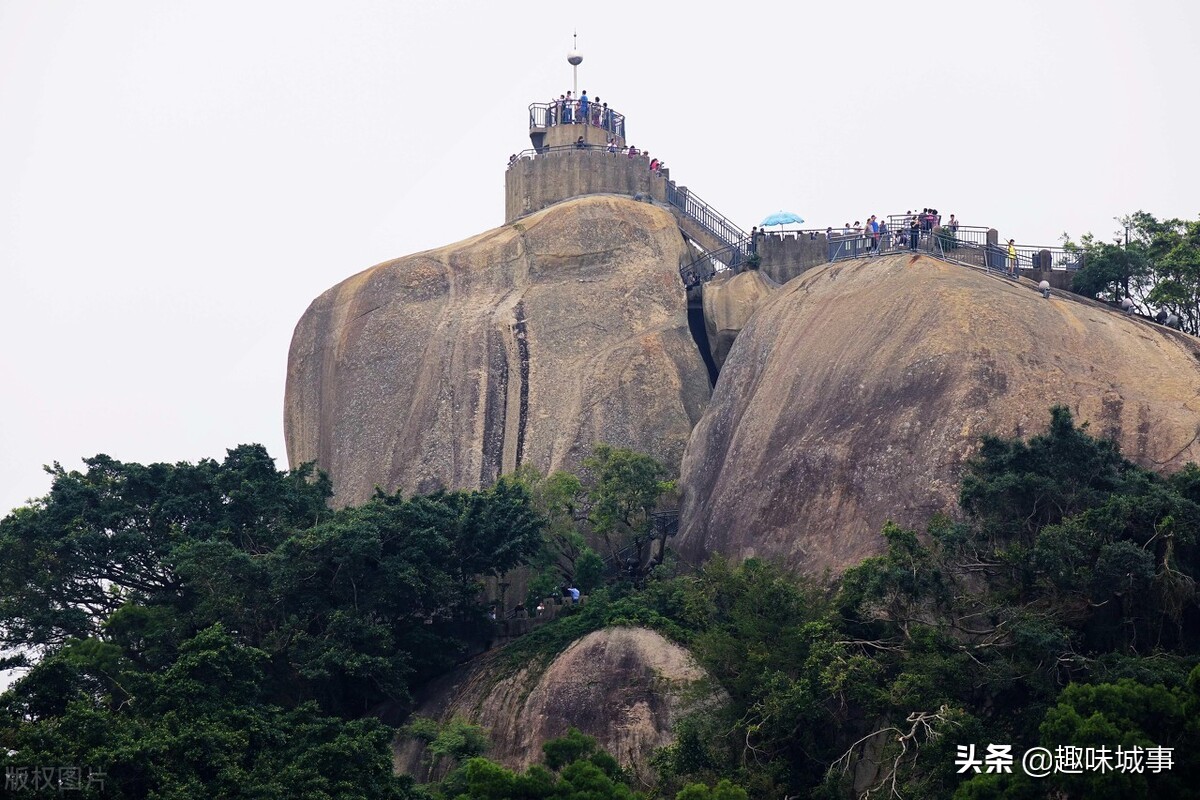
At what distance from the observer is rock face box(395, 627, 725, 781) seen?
46000mm

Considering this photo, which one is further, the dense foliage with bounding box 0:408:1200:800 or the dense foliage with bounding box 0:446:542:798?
the dense foliage with bounding box 0:446:542:798

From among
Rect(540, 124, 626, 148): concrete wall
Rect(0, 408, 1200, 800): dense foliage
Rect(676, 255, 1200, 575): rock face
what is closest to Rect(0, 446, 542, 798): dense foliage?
Rect(0, 408, 1200, 800): dense foliage

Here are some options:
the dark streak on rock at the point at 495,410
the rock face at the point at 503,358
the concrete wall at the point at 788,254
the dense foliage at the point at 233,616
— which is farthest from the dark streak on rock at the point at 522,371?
the concrete wall at the point at 788,254

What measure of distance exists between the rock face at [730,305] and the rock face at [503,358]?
2.47 ft

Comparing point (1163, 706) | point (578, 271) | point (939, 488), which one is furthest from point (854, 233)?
point (1163, 706)

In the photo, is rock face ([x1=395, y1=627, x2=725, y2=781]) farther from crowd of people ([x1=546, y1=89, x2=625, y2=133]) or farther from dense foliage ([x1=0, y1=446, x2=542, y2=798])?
crowd of people ([x1=546, y1=89, x2=625, y2=133])

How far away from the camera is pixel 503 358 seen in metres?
58.0

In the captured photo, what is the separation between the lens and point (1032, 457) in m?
44.8

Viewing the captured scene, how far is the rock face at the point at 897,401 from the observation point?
157 feet

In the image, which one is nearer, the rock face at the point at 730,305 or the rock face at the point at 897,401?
the rock face at the point at 897,401

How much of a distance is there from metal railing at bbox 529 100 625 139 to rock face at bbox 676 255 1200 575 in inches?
514

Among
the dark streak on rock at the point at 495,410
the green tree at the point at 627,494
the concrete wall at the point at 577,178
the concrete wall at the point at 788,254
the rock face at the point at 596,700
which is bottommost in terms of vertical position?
the rock face at the point at 596,700

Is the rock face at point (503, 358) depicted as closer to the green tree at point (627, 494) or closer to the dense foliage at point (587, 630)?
the green tree at point (627, 494)

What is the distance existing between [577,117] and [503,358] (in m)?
9.65
